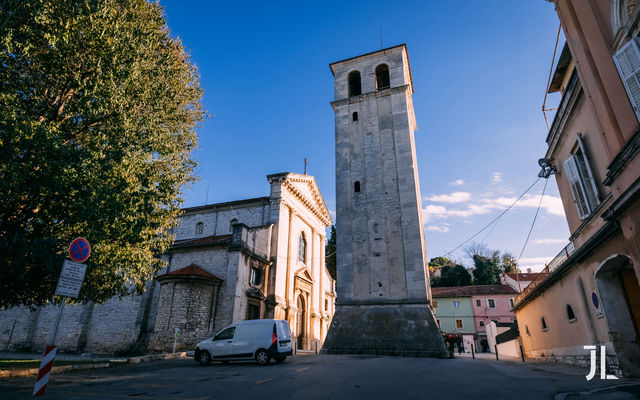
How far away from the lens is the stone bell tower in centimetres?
1538

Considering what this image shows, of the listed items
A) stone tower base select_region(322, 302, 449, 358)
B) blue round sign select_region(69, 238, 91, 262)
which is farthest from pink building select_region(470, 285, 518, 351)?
blue round sign select_region(69, 238, 91, 262)

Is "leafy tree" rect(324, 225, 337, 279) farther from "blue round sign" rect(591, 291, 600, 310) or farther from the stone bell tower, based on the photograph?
"blue round sign" rect(591, 291, 600, 310)

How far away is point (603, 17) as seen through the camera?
288 inches

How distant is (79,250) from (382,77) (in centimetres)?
2224

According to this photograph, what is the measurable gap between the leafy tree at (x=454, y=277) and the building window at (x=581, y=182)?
44575 mm

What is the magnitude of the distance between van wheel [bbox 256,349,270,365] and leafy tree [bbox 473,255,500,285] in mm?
48001

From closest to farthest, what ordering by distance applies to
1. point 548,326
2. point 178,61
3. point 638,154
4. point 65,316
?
1. point 638,154
2. point 178,61
3. point 548,326
4. point 65,316

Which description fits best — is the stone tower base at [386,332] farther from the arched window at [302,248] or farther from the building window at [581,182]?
the arched window at [302,248]

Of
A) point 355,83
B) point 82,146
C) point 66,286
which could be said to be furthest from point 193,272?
point 355,83

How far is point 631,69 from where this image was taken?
644 centimetres

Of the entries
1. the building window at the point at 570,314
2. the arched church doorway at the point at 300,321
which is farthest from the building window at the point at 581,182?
Result: the arched church doorway at the point at 300,321

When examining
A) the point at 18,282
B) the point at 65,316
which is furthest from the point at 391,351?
the point at 65,316

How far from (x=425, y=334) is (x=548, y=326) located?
5.20 metres

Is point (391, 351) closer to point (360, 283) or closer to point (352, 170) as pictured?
point (360, 283)
